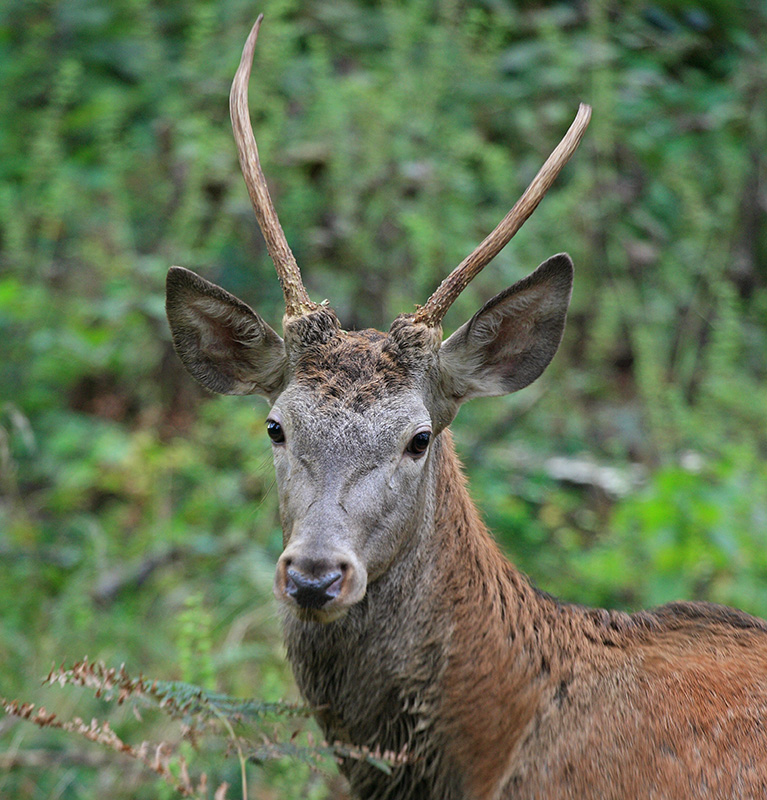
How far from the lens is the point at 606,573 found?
5328mm

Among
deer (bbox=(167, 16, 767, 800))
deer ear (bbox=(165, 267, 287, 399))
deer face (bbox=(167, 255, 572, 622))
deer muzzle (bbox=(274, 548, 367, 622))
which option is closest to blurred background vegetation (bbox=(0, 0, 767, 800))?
deer ear (bbox=(165, 267, 287, 399))

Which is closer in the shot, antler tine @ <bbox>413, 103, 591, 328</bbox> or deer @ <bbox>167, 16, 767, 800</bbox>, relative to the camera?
deer @ <bbox>167, 16, 767, 800</bbox>

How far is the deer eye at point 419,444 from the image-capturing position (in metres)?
3.24

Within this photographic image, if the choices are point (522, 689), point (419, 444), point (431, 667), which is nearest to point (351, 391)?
point (419, 444)

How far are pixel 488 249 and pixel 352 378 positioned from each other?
0.62 meters

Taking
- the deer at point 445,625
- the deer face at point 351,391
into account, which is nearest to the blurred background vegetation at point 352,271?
the deer face at point 351,391

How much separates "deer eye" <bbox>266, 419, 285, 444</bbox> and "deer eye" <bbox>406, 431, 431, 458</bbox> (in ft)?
1.34

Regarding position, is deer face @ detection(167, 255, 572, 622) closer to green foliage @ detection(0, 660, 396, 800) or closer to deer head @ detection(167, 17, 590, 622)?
deer head @ detection(167, 17, 590, 622)

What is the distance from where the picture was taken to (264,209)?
3.57m

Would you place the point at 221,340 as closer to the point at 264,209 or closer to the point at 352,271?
the point at 264,209

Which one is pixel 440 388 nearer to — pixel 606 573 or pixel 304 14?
pixel 606 573

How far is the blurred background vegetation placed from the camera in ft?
17.4

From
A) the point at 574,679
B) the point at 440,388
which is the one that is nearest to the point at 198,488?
the point at 440,388

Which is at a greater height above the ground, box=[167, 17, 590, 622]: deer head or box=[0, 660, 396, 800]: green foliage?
box=[167, 17, 590, 622]: deer head
